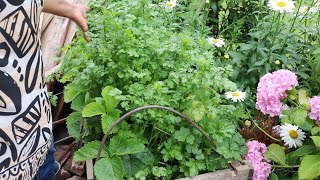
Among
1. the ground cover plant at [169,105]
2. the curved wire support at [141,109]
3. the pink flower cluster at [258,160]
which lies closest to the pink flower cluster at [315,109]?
the ground cover plant at [169,105]

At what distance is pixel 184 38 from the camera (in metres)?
1.95

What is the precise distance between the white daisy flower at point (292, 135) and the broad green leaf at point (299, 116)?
0.10 metres

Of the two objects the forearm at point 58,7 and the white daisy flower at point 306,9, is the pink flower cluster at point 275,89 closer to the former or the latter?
the white daisy flower at point 306,9

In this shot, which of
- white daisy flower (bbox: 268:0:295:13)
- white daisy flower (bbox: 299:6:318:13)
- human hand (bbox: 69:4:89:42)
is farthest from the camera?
white daisy flower (bbox: 299:6:318:13)

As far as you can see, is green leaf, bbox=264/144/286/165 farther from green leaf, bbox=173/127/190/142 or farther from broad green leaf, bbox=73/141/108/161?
broad green leaf, bbox=73/141/108/161

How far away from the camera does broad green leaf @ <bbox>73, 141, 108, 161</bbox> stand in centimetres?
181

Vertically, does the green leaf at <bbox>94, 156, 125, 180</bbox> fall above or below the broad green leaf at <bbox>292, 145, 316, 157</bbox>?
above

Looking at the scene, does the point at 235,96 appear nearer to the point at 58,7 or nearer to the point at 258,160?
the point at 258,160

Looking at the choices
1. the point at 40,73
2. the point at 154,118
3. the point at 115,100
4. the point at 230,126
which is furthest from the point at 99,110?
the point at 230,126

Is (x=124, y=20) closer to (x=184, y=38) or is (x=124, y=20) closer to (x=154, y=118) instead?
(x=184, y=38)

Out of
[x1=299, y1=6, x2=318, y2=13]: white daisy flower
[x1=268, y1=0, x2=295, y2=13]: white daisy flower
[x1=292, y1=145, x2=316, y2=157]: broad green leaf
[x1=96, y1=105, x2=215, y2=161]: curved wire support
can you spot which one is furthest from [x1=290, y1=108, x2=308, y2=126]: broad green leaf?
[x1=299, y1=6, x2=318, y2=13]: white daisy flower

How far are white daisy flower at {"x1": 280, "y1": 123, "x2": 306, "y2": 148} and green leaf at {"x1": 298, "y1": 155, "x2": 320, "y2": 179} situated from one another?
0.40 ft

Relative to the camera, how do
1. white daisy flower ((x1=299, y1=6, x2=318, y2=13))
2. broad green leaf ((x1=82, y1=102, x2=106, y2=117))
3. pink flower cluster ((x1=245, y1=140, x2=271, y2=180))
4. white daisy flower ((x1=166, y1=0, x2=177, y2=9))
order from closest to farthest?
1. broad green leaf ((x1=82, y1=102, x2=106, y2=117))
2. pink flower cluster ((x1=245, y1=140, x2=271, y2=180))
3. white daisy flower ((x1=166, y1=0, x2=177, y2=9))
4. white daisy flower ((x1=299, y1=6, x2=318, y2=13))

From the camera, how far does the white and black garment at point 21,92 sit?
1.36 metres
